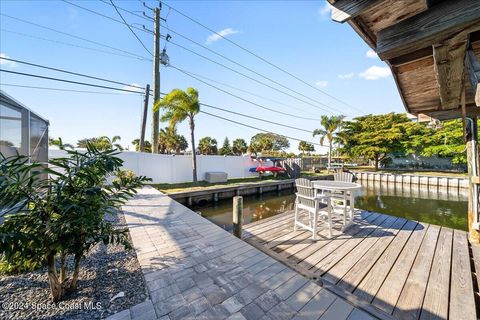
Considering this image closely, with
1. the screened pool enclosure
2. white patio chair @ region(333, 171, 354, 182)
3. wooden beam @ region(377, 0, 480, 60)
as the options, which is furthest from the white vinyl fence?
wooden beam @ region(377, 0, 480, 60)

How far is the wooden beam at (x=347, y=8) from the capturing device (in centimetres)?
98

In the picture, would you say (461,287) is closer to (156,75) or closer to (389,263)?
(389,263)

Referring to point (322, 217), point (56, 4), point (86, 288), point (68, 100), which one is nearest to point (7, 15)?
point (56, 4)

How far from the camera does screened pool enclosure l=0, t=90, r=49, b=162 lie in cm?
355

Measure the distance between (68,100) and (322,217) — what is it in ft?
43.0

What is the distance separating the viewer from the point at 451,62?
125 centimetres

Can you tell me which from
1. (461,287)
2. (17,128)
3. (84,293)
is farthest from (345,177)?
(17,128)

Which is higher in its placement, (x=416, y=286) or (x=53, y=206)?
(x=53, y=206)

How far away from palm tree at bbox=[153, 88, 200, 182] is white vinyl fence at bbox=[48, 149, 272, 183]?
1.62 metres

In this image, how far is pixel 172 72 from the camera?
11656 mm

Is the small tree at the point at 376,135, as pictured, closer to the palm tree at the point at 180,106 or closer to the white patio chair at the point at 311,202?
the palm tree at the point at 180,106

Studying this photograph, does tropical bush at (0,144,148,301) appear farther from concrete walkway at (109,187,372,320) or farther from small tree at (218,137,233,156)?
small tree at (218,137,233,156)

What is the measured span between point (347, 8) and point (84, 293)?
2831 mm

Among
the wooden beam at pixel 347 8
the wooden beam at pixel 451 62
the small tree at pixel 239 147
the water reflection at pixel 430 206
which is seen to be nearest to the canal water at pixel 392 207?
the water reflection at pixel 430 206
